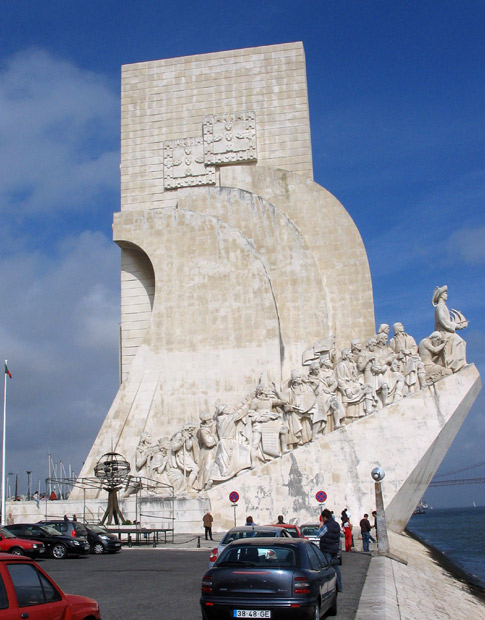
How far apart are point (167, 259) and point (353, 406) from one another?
7.17 meters

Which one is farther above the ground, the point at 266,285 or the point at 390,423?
the point at 266,285

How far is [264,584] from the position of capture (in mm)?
4906

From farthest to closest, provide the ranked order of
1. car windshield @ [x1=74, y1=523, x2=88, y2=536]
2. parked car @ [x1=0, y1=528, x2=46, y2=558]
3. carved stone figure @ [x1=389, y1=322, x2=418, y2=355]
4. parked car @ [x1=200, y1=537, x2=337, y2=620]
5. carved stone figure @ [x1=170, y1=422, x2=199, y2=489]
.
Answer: carved stone figure @ [x1=389, y1=322, x2=418, y2=355] → carved stone figure @ [x1=170, y1=422, x2=199, y2=489] → car windshield @ [x1=74, y1=523, x2=88, y2=536] → parked car @ [x1=0, y1=528, x2=46, y2=558] → parked car @ [x1=200, y1=537, x2=337, y2=620]

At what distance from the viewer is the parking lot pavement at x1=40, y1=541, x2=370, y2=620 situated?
20.1 ft

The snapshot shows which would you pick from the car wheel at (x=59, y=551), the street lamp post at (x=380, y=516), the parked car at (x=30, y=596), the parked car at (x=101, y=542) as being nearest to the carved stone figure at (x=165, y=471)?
the parked car at (x=101, y=542)

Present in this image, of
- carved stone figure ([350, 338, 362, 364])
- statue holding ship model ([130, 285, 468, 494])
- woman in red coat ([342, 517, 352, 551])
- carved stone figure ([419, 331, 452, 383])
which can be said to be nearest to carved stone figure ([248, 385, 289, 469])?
statue holding ship model ([130, 285, 468, 494])

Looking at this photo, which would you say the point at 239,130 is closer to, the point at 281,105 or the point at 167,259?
the point at 281,105

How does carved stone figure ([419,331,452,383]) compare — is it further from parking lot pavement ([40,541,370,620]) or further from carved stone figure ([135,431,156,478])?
carved stone figure ([135,431,156,478])

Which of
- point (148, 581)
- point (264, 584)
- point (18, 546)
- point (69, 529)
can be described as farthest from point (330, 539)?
point (69, 529)

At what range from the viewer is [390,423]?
1577cm

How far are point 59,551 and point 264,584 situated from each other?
7865mm

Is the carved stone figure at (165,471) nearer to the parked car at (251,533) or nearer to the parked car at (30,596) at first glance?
the parked car at (251,533)

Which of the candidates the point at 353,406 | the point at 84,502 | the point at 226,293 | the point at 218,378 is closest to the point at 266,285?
the point at 226,293

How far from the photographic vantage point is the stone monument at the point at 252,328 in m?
15.8
